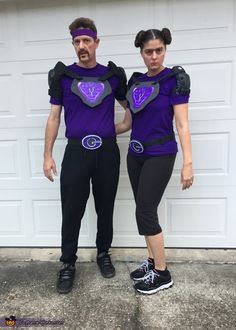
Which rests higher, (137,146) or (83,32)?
(83,32)

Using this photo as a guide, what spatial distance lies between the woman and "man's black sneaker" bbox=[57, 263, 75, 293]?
474 millimetres

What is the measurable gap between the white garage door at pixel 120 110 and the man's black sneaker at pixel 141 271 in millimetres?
443

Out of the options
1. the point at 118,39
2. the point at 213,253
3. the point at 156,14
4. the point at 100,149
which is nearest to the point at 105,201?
the point at 100,149

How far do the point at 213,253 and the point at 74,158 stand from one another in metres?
1.45

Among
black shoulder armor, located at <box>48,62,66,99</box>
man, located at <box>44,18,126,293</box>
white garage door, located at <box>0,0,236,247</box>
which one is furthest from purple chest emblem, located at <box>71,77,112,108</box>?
white garage door, located at <box>0,0,236,247</box>

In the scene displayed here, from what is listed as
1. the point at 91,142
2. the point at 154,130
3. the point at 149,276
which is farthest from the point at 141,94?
the point at 149,276

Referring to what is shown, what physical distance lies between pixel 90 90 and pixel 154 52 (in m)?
0.49

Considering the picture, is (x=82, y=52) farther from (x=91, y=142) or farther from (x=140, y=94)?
(x=91, y=142)

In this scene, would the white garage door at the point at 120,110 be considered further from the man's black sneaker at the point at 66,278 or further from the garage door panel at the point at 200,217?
the man's black sneaker at the point at 66,278

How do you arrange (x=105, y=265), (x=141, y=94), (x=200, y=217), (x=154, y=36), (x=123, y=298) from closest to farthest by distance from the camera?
(x=154, y=36), (x=141, y=94), (x=123, y=298), (x=105, y=265), (x=200, y=217)

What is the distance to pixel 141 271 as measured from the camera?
254 centimetres

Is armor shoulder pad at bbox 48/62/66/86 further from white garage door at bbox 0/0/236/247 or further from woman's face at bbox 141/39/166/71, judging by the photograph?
woman's face at bbox 141/39/166/71

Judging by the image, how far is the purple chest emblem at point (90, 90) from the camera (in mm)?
2295

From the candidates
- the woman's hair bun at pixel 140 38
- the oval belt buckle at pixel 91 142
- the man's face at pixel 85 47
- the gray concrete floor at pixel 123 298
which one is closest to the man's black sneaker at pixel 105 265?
the gray concrete floor at pixel 123 298
